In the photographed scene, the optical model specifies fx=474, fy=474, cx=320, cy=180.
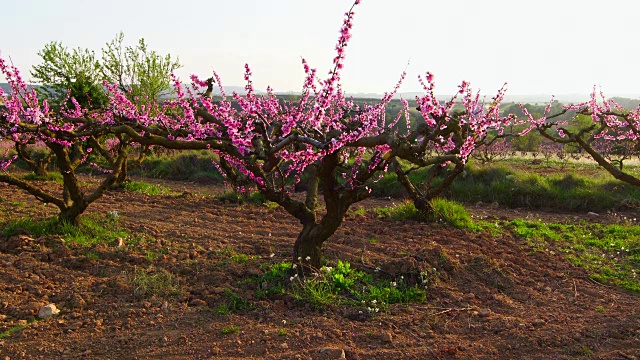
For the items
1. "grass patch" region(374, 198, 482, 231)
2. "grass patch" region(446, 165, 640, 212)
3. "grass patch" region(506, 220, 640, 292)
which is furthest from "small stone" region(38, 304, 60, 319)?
"grass patch" region(446, 165, 640, 212)

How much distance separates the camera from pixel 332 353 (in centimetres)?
345

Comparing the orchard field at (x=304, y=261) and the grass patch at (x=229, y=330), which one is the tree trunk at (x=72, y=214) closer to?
the orchard field at (x=304, y=261)

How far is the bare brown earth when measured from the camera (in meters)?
3.60

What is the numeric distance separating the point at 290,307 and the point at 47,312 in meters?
2.06

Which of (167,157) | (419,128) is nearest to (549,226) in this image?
(419,128)

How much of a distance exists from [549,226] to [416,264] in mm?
3908

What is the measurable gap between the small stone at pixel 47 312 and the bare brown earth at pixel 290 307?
0.09m

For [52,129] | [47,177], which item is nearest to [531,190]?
[52,129]

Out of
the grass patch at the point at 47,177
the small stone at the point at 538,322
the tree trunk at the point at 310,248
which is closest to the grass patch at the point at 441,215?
the small stone at the point at 538,322

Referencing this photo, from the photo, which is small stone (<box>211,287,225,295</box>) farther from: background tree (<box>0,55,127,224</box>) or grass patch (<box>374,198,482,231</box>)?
grass patch (<box>374,198,482,231</box>)

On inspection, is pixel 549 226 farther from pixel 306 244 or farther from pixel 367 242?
pixel 306 244

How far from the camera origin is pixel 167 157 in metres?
15.1

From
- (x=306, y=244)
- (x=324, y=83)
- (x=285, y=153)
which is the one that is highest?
(x=324, y=83)

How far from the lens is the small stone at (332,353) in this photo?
342 cm
